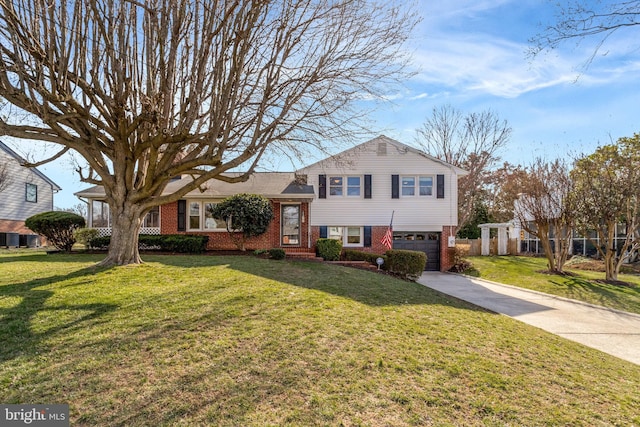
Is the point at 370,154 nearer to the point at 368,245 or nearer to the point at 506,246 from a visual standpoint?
the point at 368,245

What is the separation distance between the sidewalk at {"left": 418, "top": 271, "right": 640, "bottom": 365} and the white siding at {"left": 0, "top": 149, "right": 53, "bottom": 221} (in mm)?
27761

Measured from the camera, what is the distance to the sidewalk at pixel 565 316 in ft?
21.7

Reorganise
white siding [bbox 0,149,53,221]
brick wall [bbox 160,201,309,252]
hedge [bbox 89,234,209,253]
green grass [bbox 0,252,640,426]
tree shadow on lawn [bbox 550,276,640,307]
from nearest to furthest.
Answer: green grass [bbox 0,252,640,426] < tree shadow on lawn [bbox 550,276,640,307] < hedge [bbox 89,234,209,253] < brick wall [bbox 160,201,309,252] < white siding [bbox 0,149,53,221]

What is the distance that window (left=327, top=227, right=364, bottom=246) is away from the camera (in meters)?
18.1

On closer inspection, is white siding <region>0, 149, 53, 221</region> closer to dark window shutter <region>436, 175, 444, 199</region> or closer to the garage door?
the garage door

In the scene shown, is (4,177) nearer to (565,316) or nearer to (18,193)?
(18,193)

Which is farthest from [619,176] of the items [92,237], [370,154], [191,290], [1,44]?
[92,237]

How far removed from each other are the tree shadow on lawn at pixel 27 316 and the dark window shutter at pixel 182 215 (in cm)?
936

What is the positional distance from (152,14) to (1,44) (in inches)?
129

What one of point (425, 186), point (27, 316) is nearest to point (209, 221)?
point (425, 186)

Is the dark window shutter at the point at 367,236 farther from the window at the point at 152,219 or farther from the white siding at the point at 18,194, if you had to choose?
the white siding at the point at 18,194

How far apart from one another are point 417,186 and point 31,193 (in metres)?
27.9

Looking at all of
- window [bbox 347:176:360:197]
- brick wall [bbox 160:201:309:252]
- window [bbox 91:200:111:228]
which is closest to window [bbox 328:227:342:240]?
brick wall [bbox 160:201:309:252]

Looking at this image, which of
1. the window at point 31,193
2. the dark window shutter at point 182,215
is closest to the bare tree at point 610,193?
the dark window shutter at point 182,215
